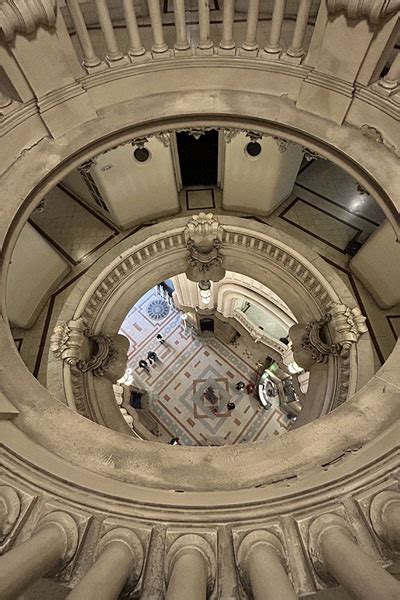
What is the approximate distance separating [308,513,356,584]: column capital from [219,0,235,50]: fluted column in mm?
6312

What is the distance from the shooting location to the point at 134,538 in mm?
3082

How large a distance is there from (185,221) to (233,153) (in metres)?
1.86

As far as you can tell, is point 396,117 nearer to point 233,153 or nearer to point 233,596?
point 233,153

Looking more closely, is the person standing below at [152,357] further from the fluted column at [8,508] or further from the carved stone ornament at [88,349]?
the fluted column at [8,508]

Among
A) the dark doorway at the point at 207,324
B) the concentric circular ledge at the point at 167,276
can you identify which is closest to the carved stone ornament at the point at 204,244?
the concentric circular ledge at the point at 167,276

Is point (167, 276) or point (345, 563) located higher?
point (167, 276)

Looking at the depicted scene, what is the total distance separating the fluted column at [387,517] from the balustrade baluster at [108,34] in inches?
255

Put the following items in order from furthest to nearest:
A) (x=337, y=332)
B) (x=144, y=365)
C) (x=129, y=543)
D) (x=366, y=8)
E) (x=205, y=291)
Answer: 1. (x=144, y=365)
2. (x=205, y=291)
3. (x=337, y=332)
4. (x=366, y=8)
5. (x=129, y=543)

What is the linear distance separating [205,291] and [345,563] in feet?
31.7

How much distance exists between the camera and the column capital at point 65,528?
294 centimetres

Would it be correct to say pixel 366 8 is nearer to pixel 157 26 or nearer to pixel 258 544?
pixel 157 26

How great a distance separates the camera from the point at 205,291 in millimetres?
11898

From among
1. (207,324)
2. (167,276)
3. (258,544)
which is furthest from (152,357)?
(258,544)

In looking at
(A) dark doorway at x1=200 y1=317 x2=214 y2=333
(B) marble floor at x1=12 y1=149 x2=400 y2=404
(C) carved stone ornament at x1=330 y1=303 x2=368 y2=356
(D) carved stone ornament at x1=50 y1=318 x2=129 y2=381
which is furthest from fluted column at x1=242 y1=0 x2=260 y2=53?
(A) dark doorway at x1=200 y1=317 x2=214 y2=333
